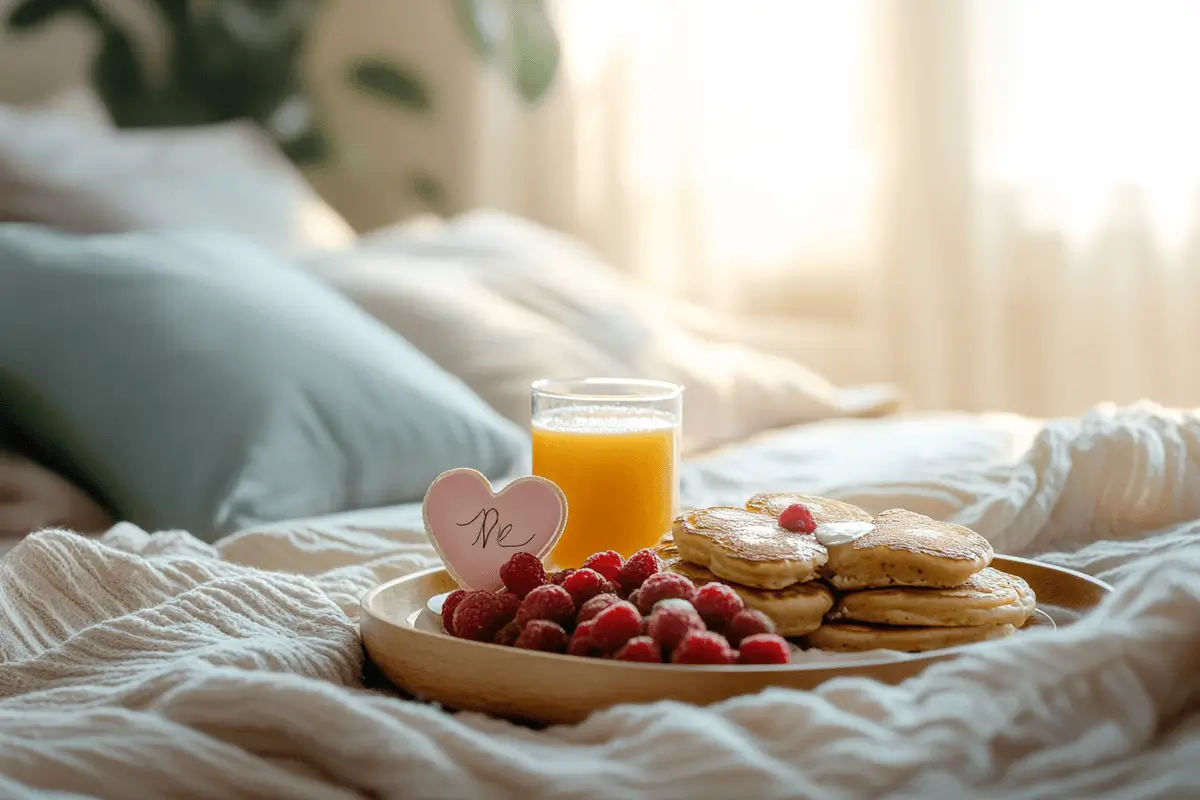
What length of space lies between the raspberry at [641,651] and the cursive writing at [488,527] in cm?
23

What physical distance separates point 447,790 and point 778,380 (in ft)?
4.41

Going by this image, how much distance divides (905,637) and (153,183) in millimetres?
1478

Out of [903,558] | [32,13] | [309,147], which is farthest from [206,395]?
[309,147]

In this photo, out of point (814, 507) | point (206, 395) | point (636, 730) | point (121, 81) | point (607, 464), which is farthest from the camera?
point (121, 81)

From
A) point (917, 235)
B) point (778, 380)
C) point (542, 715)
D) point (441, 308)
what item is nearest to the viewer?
point (542, 715)

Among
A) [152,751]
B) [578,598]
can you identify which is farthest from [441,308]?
[152,751]

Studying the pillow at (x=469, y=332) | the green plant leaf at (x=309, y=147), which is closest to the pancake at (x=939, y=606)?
the pillow at (x=469, y=332)

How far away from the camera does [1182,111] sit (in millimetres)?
2447

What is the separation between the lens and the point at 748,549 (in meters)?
0.75

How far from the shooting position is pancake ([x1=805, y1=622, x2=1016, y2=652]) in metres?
0.73

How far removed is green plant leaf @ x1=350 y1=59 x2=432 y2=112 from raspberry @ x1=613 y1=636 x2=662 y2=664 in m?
2.35

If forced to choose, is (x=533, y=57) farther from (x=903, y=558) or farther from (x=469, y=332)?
(x=903, y=558)

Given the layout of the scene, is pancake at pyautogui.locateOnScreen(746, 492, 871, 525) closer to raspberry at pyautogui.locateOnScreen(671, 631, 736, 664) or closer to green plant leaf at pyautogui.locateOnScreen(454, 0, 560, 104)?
raspberry at pyautogui.locateOnScreen(671, 631, 736, 664)

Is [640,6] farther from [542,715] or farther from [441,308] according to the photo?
[542,715]
